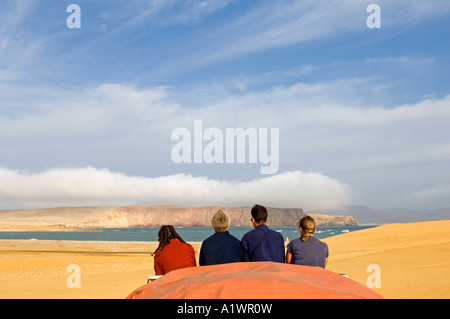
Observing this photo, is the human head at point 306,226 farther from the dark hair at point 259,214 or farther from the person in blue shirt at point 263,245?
the dark hair at point 259,214

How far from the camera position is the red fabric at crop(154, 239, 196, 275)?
7.60 metres

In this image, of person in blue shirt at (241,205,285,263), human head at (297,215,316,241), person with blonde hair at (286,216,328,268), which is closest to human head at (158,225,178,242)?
person in blue shirt at (241,205,285,263)

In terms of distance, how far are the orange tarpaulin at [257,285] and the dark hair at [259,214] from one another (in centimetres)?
312

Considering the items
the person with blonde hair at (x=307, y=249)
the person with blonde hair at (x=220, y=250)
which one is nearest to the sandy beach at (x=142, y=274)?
the person with blonde hair at (x=307, y=249)

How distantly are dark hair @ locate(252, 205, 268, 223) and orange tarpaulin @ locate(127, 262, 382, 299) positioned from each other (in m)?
3.12

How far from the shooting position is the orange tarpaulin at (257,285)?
382 cm

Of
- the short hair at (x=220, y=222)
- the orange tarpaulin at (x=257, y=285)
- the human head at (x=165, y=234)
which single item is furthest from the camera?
the human head at (x=165, y=234)

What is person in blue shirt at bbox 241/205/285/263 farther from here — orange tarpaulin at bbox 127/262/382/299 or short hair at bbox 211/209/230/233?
orange tarpaulin at bbox 127/262/382/299

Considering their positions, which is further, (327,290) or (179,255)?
(179,255)
